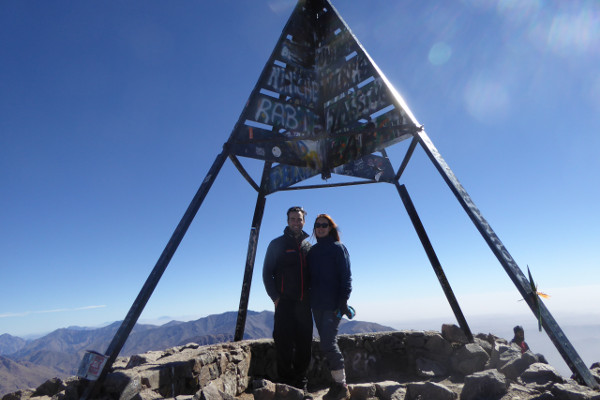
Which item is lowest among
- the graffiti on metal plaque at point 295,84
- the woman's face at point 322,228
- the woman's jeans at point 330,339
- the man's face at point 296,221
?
the woman's jeans at point 330,339

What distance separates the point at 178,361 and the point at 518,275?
4043mm

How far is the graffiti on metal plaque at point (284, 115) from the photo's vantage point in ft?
18.3

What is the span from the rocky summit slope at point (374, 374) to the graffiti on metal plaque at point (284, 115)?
144 inches

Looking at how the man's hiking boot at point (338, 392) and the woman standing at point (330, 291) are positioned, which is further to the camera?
the woman standing at point (330, 291)

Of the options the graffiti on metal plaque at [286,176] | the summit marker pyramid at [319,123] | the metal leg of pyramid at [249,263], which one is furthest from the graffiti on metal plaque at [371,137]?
the metal leg of pyramid at [249,263]

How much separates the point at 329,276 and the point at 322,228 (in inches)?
24.8

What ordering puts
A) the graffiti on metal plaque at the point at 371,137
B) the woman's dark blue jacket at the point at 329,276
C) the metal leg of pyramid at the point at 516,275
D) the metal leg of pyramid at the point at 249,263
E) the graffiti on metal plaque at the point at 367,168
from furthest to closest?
the graffiti on metal plaque at the point at 367,168
the metal leg of pyramid at the point at 249,263
the graffiti on metal plaque at the point at 371,137
the woman's dark blue jacket at the point at 329,276
the metal leg of pyramid at the point at 516,275

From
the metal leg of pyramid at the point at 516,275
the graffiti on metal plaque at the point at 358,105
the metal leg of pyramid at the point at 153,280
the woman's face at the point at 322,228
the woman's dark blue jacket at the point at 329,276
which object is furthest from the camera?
the graffiti on metal plaque at the point at 358,105

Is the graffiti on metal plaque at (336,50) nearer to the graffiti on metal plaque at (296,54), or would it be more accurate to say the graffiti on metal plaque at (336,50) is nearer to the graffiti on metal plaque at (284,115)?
the graffiti on metal plaque at (296,54)

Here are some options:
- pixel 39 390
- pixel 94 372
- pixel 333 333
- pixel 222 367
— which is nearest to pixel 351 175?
pixel 333 333

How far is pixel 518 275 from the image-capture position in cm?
351

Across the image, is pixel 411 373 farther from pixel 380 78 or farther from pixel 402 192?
pixel 380 78

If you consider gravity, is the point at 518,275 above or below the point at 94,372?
above

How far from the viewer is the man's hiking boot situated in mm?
3669
